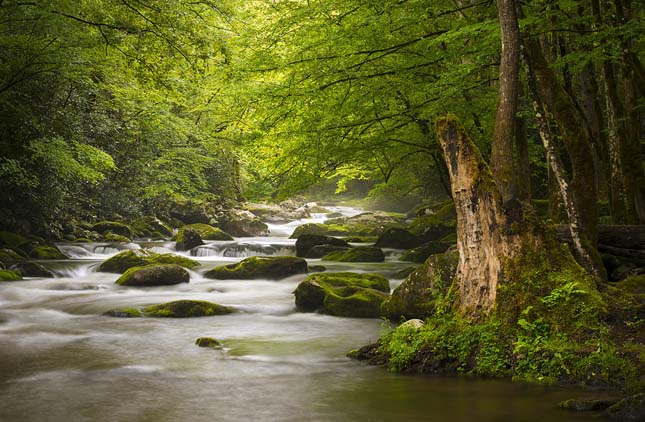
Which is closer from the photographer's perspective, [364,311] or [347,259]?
[364,311]

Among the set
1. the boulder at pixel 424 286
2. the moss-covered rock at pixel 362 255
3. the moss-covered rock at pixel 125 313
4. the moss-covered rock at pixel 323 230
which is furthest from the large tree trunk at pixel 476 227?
the moss-covered rock at pixel 323 230

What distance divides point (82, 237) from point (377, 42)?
19.0m

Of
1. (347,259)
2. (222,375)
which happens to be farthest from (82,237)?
(222,375)

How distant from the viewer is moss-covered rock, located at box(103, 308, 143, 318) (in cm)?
1287

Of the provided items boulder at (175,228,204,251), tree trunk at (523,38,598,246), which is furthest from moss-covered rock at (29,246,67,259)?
tree trunk at (523,38,598,246)

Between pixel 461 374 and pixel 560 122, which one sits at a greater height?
pixel 560 122

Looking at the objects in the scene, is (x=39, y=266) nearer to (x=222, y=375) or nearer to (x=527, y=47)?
(x=222, y=375)

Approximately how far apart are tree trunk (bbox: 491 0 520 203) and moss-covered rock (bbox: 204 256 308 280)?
10.9m

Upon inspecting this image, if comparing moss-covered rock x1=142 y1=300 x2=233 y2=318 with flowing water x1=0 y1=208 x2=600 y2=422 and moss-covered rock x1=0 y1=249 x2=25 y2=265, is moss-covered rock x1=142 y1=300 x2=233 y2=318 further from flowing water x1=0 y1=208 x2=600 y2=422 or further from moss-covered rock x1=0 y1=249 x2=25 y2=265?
moss-covered rock x1=0 y1=249 x2=25 y2=265

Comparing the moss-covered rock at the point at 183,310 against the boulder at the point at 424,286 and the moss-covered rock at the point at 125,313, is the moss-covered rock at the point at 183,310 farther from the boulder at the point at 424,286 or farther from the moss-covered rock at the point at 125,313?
the boulder at the point at 424,286

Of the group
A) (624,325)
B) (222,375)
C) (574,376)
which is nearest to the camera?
(574,376)

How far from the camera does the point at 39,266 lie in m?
18.0

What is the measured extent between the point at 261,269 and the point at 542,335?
1175 cm

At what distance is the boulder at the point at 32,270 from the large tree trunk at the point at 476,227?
47.2 feet
